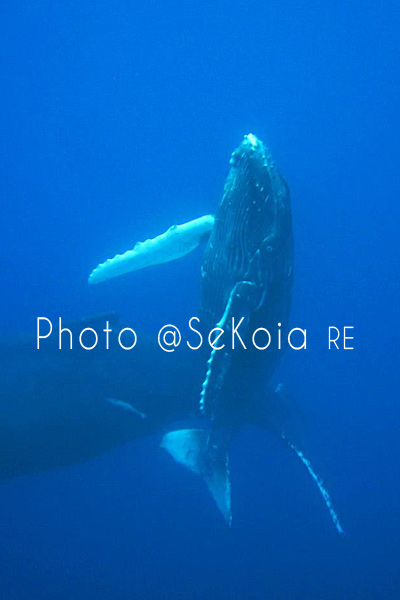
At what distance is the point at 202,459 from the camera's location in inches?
320

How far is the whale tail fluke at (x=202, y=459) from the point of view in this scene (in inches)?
309

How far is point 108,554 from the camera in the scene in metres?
13.4

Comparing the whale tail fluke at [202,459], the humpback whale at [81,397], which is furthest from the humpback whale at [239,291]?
the humpback whale at [81,397]

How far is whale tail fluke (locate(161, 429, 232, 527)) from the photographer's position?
785 centimetres

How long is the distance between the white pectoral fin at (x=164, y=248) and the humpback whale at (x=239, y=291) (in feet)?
0.07

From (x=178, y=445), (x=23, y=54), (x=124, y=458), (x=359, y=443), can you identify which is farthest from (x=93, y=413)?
(x=23, y=54)

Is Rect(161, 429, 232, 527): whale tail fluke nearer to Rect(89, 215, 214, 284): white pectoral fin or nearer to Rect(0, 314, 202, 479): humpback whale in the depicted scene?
Rect(0, 314, 202, 479): humpback whale

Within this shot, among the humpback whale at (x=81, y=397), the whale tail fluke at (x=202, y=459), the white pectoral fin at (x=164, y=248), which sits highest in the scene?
the white pectoral fin at (x=164, y=248)

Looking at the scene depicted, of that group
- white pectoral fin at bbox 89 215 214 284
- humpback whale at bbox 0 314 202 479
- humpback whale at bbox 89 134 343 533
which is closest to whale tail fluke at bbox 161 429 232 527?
humpback whale at bbox 89 134 343 533

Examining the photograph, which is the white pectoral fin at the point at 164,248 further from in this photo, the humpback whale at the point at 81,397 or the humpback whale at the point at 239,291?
the humpback whale at the point at 81,397

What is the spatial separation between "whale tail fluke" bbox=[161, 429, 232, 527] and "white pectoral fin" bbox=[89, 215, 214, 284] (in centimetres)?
264

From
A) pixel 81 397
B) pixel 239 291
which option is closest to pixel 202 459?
pixel 81 397

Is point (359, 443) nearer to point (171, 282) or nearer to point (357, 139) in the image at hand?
point (171, 282)

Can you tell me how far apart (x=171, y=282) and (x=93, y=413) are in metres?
5.35
